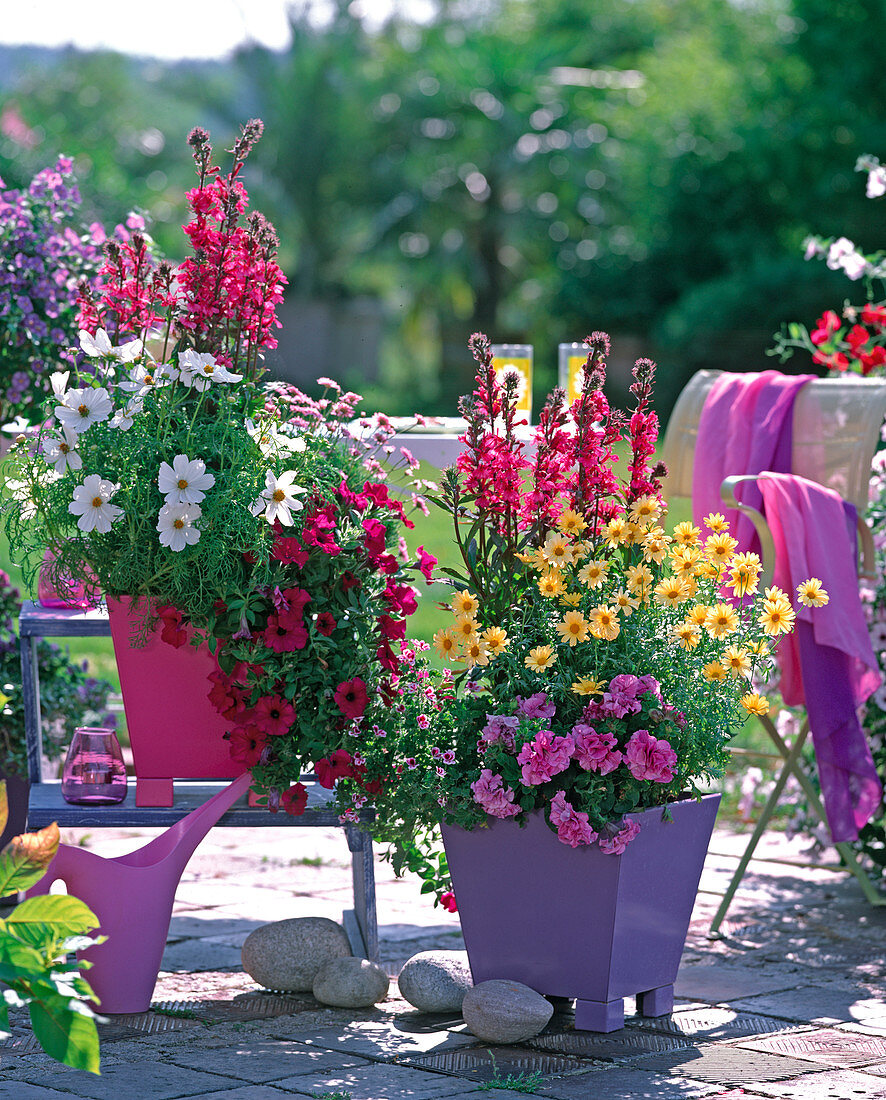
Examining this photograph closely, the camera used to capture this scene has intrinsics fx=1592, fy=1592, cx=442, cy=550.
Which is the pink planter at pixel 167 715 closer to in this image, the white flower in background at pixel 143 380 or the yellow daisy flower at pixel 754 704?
the white flower in background at pixel 143 380

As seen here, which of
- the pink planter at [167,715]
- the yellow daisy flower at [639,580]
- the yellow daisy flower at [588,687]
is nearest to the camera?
the yellow daisy flower at [588,687]

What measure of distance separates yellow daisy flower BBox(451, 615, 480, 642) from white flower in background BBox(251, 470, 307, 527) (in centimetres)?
37

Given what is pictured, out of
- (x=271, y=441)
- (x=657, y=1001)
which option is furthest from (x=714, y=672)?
(x=271, y=441)

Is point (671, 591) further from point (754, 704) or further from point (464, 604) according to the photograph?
point (464, 604)

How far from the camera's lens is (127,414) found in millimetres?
3023

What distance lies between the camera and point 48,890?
3174 mm

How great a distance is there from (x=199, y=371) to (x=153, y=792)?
2.85 feet

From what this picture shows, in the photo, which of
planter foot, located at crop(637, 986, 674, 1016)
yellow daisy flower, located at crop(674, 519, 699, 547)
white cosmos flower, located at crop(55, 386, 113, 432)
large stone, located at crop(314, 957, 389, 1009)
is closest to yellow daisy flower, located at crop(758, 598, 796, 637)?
yellow daisy flower, located at crop(674, 519, 699, 547)

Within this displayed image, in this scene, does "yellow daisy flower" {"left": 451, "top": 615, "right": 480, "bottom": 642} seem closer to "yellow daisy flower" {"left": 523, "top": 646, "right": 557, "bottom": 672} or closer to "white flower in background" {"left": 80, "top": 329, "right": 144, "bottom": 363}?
"yellow daisy flower" {"left": 523, "top": 646, "right": 557, "bottom": 672}

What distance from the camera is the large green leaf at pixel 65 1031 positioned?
1947 millimetres

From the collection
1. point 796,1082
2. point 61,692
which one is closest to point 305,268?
point 61,692

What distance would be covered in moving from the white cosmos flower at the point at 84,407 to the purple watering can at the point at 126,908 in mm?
793

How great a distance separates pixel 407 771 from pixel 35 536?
0.85 metres

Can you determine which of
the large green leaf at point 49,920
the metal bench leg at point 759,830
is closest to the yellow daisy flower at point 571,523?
the metal bench leg at point 759,830
